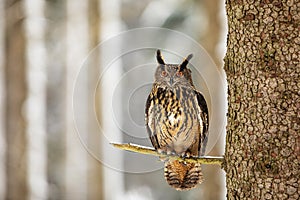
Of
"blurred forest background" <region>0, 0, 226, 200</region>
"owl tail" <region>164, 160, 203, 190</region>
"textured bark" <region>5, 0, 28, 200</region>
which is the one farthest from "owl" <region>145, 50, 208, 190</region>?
"textured bark" <region>5, 0, 28, 200</region>

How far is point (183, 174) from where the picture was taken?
3.48ft

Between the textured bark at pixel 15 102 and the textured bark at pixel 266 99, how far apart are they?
3.05 metres

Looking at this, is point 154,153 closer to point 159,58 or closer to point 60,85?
point 159,58

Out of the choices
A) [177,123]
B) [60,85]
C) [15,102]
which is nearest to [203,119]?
[177,123]

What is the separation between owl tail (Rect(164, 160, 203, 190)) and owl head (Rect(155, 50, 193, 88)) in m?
0.16

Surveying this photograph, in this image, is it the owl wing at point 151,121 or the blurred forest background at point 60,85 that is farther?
the blurred forest background at point 60,85

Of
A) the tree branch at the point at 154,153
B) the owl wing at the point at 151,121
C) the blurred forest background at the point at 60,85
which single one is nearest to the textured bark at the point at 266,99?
the tree branch at the point at 154,153

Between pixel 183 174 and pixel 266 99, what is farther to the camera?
pixel 183 174

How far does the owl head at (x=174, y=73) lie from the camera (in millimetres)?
962

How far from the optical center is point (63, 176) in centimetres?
426

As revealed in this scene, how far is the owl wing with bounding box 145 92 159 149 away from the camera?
3.46ft

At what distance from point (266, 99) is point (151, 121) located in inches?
9.1

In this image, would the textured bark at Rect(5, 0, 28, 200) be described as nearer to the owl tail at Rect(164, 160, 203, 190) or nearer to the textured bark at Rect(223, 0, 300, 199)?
the owl tail at Rect(164, 160, 203, 190)

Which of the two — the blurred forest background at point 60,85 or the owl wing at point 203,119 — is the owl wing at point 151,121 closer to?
the owl wing at point 203,119
